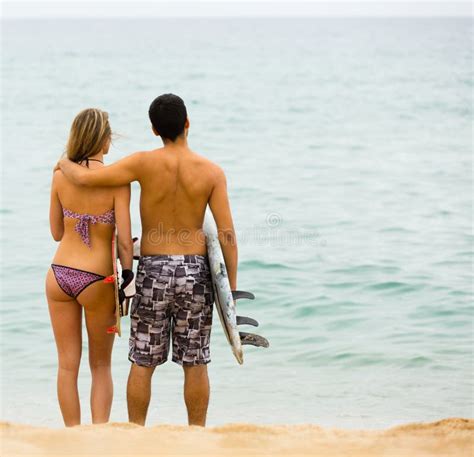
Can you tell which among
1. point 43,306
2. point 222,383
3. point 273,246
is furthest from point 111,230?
point 273,246

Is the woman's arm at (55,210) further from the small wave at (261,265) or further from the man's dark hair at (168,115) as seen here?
the small wave at (261,265)

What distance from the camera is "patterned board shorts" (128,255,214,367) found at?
4270mm

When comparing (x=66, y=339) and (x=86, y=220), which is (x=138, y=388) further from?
(x=86, y=220)

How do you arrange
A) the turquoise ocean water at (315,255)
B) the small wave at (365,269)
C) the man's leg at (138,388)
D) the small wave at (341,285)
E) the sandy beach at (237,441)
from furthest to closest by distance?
the small wave at (365,269)
the small wave at (341,285)
the turquoise ocean water at (315,255)
the man's leg at (138,388)
the sandy beach at (237,441)

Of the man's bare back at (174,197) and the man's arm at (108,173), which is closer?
the man's arm at (108,173)

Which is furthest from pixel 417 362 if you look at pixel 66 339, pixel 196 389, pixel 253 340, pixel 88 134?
pixel 88 134

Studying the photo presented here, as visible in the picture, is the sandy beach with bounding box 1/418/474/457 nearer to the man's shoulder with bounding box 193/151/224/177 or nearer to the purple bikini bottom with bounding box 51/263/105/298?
the purple bikini bottom with bounding box 51/263/105/298

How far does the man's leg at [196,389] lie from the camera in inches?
175

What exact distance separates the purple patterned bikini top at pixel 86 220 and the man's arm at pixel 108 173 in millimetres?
167

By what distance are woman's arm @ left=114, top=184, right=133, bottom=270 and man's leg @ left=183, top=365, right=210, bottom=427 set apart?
0.68 meters

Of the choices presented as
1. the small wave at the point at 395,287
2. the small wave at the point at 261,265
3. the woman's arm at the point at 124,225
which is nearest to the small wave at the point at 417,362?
the small wave at the point at 395,287

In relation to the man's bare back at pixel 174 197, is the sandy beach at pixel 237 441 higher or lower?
lower

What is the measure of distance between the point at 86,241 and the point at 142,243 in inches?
11.2

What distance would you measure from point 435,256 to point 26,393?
5.82 m
